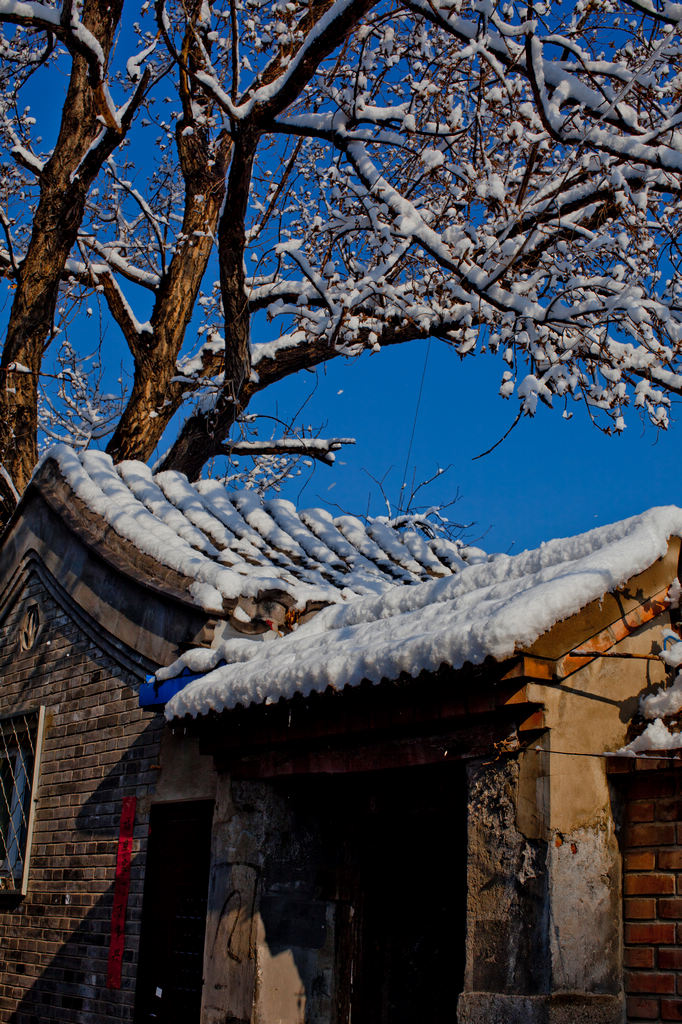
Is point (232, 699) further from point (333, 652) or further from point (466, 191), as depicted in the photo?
point (466, 191)

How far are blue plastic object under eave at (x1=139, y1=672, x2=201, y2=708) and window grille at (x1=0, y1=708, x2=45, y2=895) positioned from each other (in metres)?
2.15

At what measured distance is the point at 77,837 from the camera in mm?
7336

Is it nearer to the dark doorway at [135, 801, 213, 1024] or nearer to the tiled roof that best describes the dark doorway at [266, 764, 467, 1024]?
the dark doorway at [135, 801, 213, 1024]

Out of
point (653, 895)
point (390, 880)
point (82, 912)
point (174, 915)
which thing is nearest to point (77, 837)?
point (82, 912)

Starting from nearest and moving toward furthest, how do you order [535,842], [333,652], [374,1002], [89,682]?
1. [535,842]
2. [333,652]
3. [374,1002]
4. [89,682]

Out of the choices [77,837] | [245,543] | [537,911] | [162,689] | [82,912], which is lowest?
[82,912]

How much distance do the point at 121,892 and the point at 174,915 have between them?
625mm

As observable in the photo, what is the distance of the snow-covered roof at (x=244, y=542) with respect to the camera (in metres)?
6.66

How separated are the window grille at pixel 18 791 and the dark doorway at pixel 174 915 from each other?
173 cm

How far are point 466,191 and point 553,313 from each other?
1680 millimetres

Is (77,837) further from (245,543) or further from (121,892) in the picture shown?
(245,543)

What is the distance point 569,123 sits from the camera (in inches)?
246

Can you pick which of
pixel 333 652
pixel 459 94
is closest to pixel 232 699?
pixel 333 652

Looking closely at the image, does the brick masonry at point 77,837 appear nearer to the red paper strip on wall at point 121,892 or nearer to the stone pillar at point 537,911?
the red paper strip on wall at point 121,892
